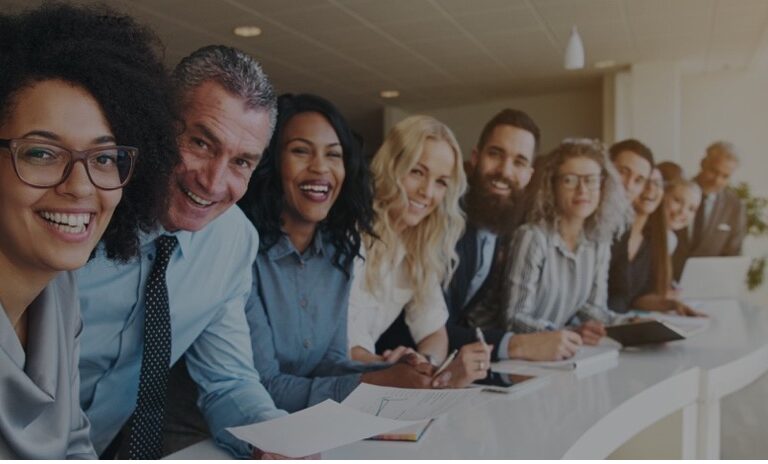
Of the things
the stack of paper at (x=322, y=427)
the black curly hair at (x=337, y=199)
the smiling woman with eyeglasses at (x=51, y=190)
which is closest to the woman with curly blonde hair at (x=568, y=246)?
the black curly hair at (x=337, y=199)

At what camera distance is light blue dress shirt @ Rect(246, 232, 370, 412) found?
71.7 inches

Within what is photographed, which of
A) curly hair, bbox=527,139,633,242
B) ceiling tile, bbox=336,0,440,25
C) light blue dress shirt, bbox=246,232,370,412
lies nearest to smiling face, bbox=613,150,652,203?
curly hair, bbox=527,139,633,242

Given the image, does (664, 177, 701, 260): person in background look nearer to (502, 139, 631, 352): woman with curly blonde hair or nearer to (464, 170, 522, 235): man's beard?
(502, 139, 631, 352): woman with curly blonde hair

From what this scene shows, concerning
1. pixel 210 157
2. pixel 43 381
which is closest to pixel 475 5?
pixel 210 157

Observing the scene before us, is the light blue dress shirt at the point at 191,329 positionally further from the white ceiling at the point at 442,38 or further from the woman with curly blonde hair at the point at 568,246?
the woman with curly blonde hair at the point at 568,246

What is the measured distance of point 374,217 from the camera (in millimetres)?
2176

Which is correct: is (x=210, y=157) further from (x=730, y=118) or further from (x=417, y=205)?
(x=730, y=118)

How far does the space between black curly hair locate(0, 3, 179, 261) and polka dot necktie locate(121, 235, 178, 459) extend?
10cm

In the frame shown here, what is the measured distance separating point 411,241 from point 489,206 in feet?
1.53

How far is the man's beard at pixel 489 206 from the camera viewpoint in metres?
2.59

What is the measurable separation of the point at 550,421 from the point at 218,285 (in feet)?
2.86

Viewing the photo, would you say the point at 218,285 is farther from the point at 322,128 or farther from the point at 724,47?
the point at 724,47

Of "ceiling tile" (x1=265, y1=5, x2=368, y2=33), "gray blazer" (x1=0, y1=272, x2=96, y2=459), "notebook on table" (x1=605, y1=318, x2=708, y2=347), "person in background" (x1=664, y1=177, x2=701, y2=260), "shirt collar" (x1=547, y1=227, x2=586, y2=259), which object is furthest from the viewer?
"person in background" (x1=664, y1=177, x2=701, y2=260)

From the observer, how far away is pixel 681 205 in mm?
4094
